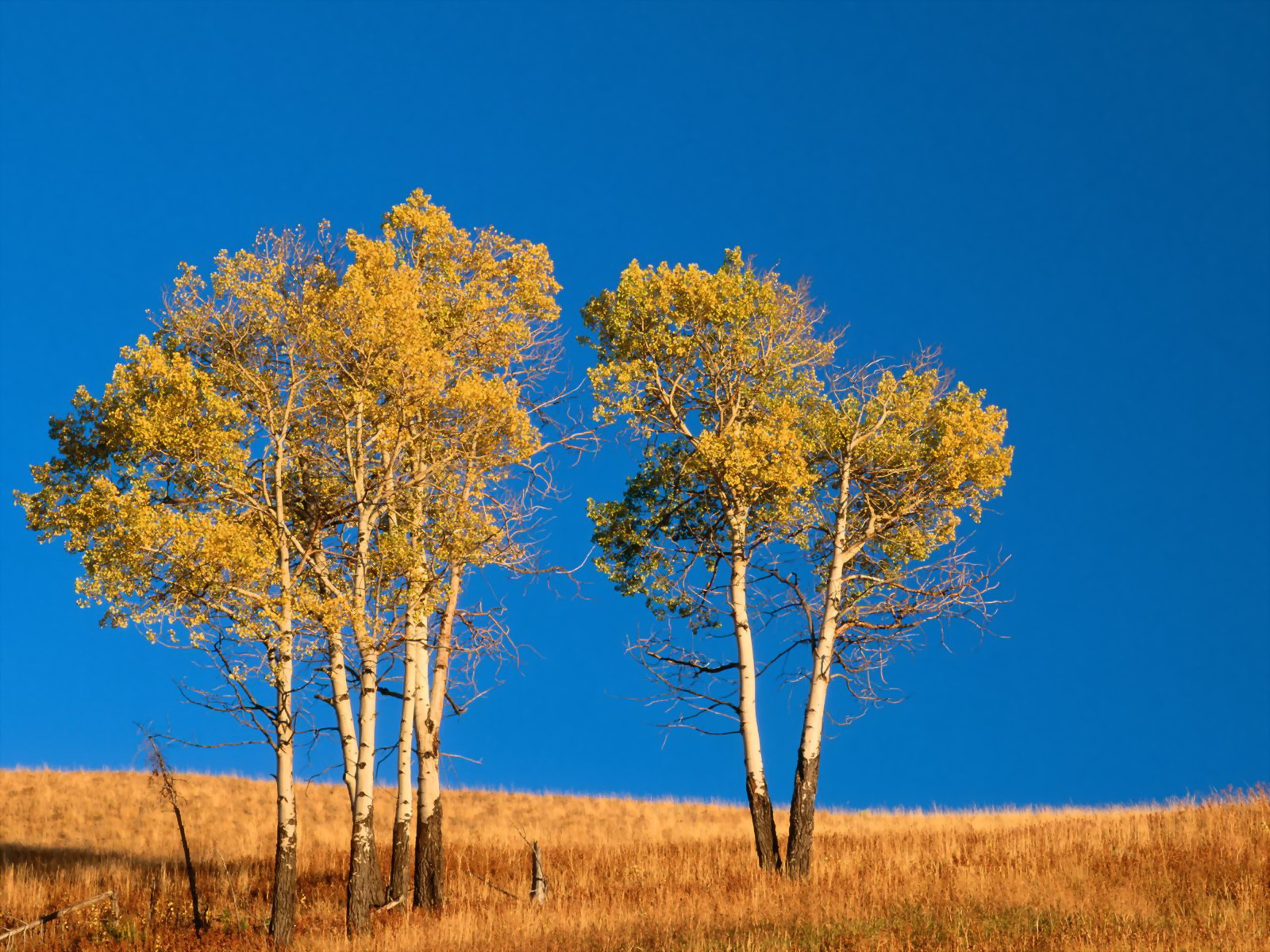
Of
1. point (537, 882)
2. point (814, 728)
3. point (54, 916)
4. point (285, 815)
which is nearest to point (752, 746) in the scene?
point (814, 728)

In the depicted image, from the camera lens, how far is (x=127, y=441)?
20.4 meters

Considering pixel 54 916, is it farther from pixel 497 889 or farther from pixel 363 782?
pixel 497 889

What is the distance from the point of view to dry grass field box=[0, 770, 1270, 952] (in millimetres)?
15516

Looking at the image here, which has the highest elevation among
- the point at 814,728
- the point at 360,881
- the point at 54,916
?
the point at 814,728

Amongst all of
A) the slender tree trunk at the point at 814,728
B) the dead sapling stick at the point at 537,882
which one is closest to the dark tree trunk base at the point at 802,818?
the slender tree trunk at the point at 814,728

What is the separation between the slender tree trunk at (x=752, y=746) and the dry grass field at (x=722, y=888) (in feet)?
2.25

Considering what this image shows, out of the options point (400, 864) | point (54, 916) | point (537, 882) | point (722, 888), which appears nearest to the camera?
point (54, 916)

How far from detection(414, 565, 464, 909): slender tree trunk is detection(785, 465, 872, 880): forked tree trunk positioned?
6.65m

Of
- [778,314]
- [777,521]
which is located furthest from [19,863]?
[778,314]

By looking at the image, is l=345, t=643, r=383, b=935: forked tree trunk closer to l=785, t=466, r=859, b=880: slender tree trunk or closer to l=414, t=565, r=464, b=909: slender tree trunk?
l=414, t=565, r=464, b=909: slender tree trunk

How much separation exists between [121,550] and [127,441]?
2756 mm

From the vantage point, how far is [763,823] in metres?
22.3

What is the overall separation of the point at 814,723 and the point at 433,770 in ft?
24.4

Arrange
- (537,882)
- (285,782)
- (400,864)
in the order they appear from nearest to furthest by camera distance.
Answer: (285,782), (400,864), (537,882)
